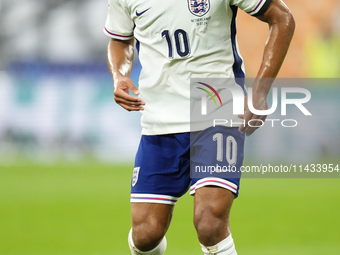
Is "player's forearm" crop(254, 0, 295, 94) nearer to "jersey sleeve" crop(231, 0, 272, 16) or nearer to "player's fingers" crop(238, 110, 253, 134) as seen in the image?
"jersey sleeve" crop(231, 0, 272, 16)

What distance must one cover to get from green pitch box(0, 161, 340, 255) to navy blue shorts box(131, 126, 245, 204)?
130cm

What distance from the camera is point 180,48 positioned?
2.17m

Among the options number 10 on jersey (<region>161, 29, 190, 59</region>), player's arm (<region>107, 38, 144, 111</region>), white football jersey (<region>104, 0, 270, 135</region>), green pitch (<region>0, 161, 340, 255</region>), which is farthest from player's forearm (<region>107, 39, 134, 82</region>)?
green pitch (<region>0, 161, 340, 255</region>)

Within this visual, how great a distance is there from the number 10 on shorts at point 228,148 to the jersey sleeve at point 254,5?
562 mm

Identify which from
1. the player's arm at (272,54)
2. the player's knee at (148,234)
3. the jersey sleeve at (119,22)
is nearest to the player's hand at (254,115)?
the player's arm at (272,54)

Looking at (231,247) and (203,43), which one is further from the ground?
(203,43)

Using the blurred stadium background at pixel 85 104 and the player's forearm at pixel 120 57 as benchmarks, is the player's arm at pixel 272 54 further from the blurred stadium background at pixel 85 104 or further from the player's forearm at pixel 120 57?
the blurred stadium background at pixel 85 104

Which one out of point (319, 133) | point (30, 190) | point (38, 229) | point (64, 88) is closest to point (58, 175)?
point (30, 190)

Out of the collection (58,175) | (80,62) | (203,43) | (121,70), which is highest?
(203,43)

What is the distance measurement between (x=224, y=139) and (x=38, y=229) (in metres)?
2.50

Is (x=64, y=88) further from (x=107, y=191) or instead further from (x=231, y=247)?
(x=231, y=247)

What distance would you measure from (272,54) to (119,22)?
0.82 meters

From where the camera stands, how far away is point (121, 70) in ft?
7.88

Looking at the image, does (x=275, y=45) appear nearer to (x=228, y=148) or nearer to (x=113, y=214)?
(x=228, y=148)
